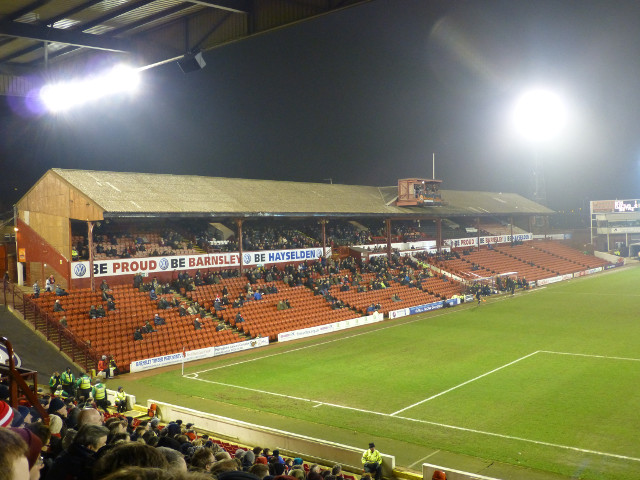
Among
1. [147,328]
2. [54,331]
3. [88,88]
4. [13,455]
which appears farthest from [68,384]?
[13,455]

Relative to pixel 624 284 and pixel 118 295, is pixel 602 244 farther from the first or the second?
pixel 118 295

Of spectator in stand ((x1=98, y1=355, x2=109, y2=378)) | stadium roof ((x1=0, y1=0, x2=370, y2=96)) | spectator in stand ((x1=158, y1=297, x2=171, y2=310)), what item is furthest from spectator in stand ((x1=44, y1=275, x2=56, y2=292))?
stadium roof ((x1=0, y1=0, x2=370, y2=96))

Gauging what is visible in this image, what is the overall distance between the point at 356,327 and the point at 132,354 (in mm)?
15328

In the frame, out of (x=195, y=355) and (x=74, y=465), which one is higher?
(x=74, y=465)

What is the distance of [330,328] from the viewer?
3434cm

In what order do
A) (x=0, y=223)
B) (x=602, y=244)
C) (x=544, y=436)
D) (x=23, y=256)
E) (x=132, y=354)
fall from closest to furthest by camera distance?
(x=544, y=436), (x=132, y=354), (x=23, y=256), (x=0, y=223), (x=602, y=244)

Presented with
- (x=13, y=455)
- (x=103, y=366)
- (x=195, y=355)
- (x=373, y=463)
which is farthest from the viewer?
(x=195, y=355)

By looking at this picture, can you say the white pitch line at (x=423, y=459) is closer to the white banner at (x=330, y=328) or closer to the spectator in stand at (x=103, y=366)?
the spectator in stand at (x=103, y=366)

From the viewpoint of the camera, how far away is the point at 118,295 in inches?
1185

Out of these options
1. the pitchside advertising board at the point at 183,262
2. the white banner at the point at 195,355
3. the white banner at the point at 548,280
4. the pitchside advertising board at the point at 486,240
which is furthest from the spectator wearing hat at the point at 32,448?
the white banner at the point at 548,280

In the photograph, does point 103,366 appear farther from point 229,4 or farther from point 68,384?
point 229,4

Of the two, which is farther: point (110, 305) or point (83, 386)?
point (110, 305)

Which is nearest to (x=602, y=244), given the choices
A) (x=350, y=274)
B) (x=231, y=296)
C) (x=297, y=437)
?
(x=350, y=274)

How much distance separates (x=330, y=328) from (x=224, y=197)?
11839 mm
